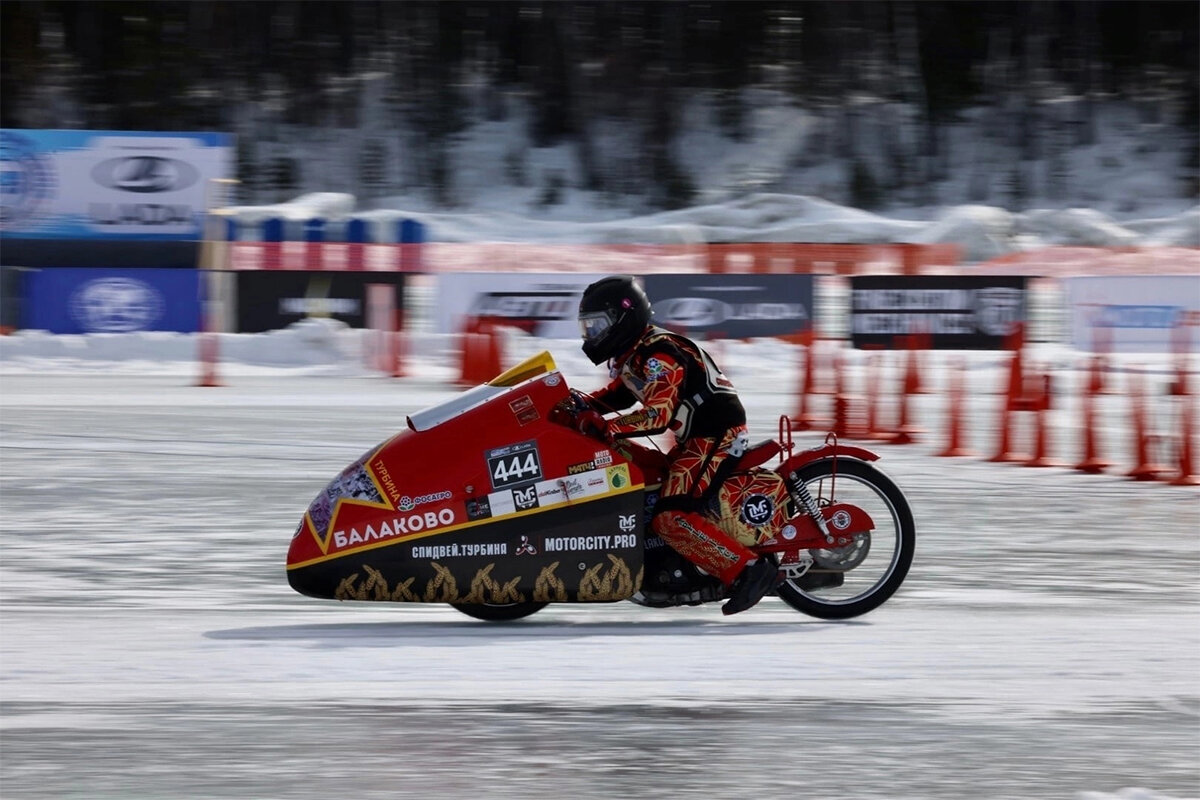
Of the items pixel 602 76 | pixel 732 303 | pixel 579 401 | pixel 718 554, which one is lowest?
pixel 732 303

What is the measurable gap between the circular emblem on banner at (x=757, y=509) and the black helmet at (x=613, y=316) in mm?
845

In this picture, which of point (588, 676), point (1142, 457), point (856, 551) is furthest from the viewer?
point (1142, 457)

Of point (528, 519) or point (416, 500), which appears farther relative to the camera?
point (528, 519)

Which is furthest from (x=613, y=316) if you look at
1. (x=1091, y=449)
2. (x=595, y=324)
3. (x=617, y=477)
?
(x=1091, y=449)

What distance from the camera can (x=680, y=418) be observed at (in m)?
7.25

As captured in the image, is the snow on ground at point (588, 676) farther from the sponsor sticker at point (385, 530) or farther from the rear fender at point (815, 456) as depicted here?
the rear fender at point (815, 456)

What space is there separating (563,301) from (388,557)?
1716 centimetres

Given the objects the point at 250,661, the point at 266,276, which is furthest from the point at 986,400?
the point at 250,661

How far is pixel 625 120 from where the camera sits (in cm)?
4206

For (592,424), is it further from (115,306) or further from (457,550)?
(115,306)

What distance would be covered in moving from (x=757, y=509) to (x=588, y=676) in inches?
52.4

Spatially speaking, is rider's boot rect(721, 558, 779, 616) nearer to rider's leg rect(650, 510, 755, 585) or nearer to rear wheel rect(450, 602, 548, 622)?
rider's leg rect(650, 510, 755, 585)

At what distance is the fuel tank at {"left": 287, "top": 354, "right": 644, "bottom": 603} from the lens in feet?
22.7

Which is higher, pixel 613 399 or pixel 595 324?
pixel 595 324
